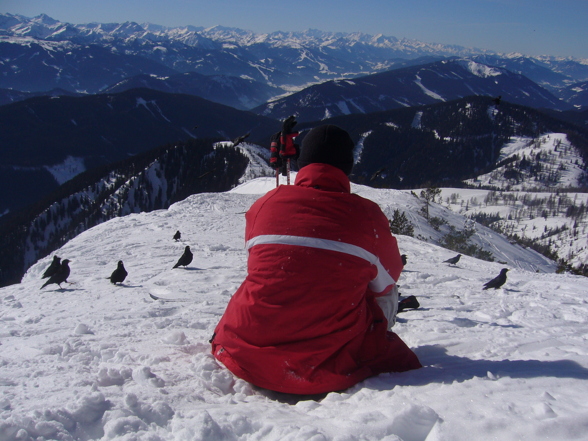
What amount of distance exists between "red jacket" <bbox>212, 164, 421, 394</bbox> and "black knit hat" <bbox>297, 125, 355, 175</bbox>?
3.1 inches

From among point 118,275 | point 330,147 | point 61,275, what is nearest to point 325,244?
point 330,147

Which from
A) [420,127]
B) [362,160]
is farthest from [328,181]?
[420,127]

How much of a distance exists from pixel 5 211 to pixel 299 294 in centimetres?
18798

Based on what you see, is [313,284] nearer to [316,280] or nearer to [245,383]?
[316,280]

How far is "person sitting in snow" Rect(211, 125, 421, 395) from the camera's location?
2.50 meters

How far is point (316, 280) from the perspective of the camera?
250cm

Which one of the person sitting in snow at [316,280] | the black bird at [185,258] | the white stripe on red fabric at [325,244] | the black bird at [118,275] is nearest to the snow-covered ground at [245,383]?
the person sitting in snow at [316,280]

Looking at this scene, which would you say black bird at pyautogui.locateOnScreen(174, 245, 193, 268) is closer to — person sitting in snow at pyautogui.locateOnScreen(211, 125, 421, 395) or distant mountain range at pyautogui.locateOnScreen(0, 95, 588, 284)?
person sitting in snow at pyautogui.locateOnScreen(211, 125, 421, 395)

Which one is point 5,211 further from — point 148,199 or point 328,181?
point 328,181

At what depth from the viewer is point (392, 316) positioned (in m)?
3.04

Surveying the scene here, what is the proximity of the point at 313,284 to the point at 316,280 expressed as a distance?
3cm

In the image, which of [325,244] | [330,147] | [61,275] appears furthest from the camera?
[61,275]

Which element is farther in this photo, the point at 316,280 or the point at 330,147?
the point at 330,147

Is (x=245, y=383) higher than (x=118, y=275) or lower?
higher
